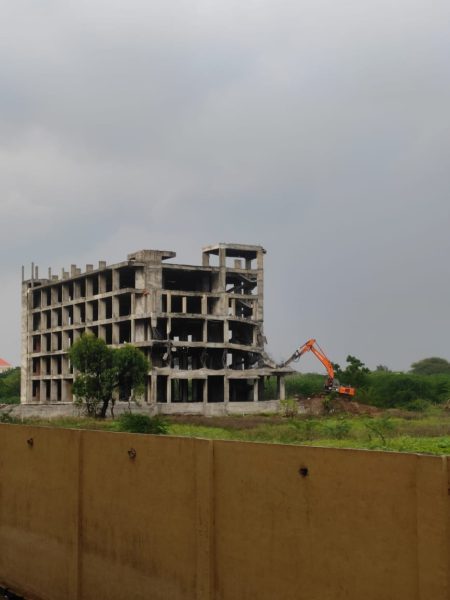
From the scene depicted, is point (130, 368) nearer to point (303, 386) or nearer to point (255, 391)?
point (255, 391)

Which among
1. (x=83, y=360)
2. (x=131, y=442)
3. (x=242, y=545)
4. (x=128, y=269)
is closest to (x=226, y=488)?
(x=242, y=545)

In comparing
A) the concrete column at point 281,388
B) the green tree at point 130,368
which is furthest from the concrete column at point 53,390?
the green tree at point 130,368

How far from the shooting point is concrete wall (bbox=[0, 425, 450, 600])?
19.2 ft

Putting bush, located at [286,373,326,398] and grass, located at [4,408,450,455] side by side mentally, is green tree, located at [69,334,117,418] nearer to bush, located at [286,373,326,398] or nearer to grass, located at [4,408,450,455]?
grass, located at [4,408,450,455]

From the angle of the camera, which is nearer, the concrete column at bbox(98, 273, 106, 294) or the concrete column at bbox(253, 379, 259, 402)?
the concrete column at bbox(253, 379, 259, 402)

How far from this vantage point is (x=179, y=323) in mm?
70188

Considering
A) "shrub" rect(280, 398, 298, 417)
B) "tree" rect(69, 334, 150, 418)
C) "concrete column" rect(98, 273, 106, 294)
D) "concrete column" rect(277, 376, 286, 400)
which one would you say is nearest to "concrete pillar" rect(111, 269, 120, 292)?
"concrete column" rect(98, 273, 106, 294)

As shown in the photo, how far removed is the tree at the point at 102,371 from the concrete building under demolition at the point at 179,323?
377 cm

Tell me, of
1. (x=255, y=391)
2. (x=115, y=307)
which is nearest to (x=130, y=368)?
(x=115, y=307)

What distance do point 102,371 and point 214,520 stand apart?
157 feet

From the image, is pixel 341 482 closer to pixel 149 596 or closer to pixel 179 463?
pixel 179 463

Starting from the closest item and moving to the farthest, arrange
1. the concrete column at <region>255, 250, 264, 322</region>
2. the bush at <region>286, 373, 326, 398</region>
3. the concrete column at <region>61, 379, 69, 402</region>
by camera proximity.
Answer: the concrete column at <region>255, 250, 264, 322</region> < the concrete column at <region>61, 379, 69, 402</region> < the bush at <region>286, 373, 326, 398</region>

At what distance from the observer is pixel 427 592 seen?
555cm

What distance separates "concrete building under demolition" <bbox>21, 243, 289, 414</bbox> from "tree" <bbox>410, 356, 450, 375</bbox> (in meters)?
74.6
